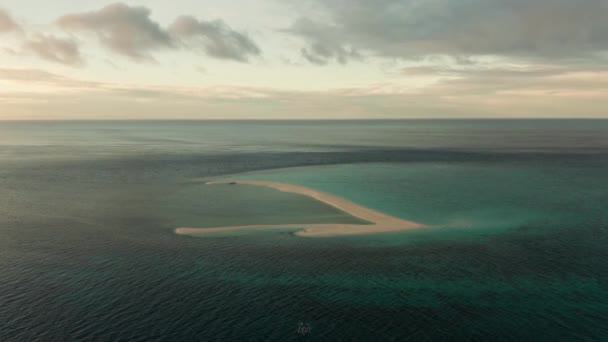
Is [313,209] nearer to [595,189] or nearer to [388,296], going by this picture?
[388,296]

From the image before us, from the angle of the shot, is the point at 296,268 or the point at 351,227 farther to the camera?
the point at 351,227

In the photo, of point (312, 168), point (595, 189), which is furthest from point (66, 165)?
point (595, 189)

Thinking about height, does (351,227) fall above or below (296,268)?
above

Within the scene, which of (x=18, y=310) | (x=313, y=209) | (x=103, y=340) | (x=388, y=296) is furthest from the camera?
(x=313, y=209)

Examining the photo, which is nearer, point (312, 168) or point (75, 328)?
point (75, 328)

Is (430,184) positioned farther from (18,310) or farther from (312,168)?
(18,310)

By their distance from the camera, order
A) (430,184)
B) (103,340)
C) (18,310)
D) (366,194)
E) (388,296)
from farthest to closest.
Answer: (430,184), (366,194), (388,296), (18,310), (103,340)

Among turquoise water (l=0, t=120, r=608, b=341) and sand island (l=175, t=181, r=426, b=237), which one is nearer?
turquoise water (l=0, t=120, r=608, b=341)

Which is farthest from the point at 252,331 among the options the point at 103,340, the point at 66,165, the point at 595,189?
the point at 66,165

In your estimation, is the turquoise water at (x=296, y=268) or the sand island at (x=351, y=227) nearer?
the turquoise water at (x=296, y=268)
